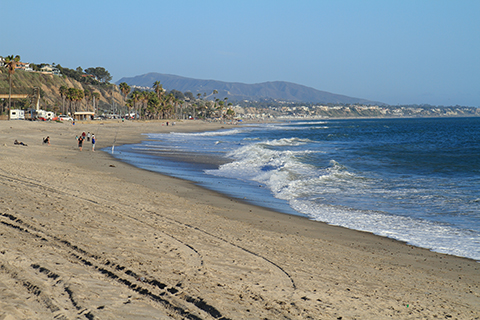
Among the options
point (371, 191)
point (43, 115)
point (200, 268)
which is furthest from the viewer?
point (43, 115)

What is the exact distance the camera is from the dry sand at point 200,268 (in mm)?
4691

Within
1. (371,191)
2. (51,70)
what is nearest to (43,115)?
(51,70)

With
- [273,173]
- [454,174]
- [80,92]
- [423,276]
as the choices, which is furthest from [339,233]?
[80,92]

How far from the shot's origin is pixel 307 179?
1881 cm

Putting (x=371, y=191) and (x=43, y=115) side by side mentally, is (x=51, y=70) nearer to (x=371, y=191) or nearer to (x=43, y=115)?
(x=43, y=115)

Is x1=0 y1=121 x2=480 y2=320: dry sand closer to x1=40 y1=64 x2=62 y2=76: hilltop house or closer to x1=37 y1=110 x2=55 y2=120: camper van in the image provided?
x1=37 y1=110 x2=55 y2=120: camper van

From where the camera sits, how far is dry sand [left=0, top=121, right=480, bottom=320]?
15.4 ft

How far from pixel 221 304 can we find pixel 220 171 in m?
17.0

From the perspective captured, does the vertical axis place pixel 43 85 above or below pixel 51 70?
below

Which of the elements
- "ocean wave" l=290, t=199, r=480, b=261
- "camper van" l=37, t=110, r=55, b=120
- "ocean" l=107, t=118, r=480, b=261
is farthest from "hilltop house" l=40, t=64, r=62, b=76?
"ocean wave" l=290, t=199, r=480, b=261

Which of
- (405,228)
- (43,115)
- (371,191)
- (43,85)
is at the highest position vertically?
(43,85)

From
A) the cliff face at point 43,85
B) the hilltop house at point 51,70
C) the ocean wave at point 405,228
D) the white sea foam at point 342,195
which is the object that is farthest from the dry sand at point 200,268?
the hilltop house at point 51,70

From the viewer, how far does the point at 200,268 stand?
6.07m

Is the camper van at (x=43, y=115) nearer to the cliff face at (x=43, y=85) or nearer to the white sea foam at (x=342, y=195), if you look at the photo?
the cliff face at (x=43, y=85)
